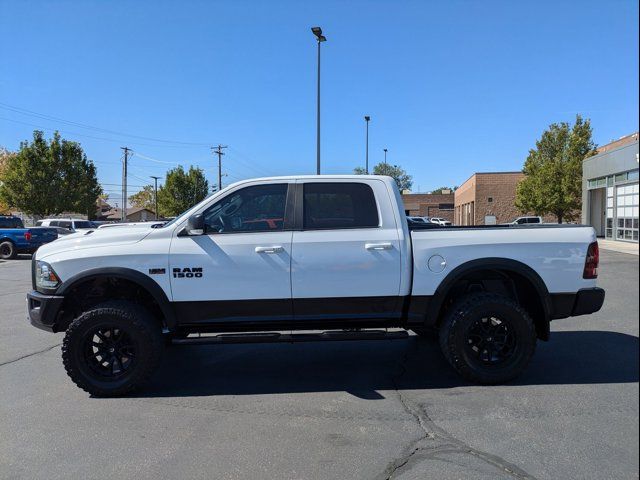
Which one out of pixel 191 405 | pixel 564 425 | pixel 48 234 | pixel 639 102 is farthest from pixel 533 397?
pixel 48 234

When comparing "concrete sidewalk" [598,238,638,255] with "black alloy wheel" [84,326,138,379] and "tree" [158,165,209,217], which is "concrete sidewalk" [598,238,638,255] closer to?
"black alloy wheel" [84,326,138,379]

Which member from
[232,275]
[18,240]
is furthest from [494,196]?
[232,275]

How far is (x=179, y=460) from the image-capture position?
3504mm

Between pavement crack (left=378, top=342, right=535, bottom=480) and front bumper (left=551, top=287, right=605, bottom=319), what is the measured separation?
5.85ft

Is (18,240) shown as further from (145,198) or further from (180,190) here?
(145,198)

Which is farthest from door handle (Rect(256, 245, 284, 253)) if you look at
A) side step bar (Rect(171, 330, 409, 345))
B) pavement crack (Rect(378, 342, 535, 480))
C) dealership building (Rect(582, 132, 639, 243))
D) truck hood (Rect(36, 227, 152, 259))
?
dealership building (Rect(582, 132, 639, 243))

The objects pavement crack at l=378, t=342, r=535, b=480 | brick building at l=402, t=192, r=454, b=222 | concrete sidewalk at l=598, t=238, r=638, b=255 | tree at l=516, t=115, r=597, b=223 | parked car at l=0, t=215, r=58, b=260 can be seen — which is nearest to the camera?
concrete sidewalk at l=598, t=238, r=638, b=255

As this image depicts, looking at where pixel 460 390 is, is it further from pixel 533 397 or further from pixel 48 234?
pixel 48 234

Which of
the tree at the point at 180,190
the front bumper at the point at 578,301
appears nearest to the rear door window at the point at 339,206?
the front bumper at the point at 578,301

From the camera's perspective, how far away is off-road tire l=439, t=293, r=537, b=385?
15.6 feet

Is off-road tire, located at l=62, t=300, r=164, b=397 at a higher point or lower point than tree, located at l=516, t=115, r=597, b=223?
lower

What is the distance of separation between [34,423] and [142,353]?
3.28 ft

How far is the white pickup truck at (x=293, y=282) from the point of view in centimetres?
471

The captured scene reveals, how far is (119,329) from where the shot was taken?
15.4 feet
